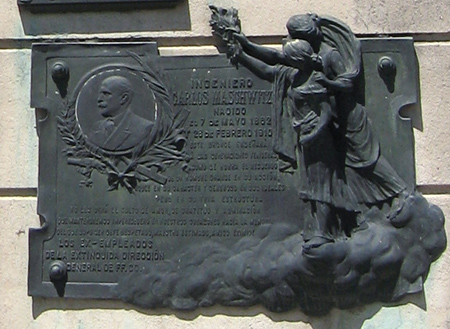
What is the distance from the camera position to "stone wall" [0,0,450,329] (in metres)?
4.39

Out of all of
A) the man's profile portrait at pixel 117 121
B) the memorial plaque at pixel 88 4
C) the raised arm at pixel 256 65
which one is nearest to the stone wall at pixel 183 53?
the memorial plaque at pixel 88 4

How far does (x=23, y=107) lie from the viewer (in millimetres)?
4730

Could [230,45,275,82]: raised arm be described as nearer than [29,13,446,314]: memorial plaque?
No

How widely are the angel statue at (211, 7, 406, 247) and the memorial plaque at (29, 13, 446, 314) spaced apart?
0.04 ft

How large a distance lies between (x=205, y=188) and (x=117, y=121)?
0.66 metres

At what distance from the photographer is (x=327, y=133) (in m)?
4.29

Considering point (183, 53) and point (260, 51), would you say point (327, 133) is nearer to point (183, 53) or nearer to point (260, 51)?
point (260, 51)

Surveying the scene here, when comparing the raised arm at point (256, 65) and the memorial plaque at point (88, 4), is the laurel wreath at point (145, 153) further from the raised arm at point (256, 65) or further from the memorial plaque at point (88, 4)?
the raised arm at point (256, 65)

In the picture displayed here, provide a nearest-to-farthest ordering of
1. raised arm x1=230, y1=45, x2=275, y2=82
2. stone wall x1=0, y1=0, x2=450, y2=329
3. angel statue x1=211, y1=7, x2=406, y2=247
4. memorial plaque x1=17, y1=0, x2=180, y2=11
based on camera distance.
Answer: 1. angel statue x1=211, y1=7, x2=406, y2=247
2. stone wall x1=0, y1=0, x2=450, y2=329
3. raised arm x1=230, y1=45, x2=275, y2=82
4. memorial plaque x1=17, y1=0, x2=180, y2=11

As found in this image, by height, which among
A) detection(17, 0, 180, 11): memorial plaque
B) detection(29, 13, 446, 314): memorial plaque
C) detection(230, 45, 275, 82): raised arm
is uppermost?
detection(17, 0, 180, 11): memorial plaque

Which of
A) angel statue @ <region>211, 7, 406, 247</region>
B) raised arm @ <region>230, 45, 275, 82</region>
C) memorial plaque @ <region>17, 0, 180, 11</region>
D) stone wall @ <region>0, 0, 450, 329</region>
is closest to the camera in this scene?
angel statue @ <region>211, 7, 406, 247</region>

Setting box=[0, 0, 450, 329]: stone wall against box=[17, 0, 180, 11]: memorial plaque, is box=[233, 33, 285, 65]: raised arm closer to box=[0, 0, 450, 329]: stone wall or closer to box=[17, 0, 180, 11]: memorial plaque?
box=[0, 0, 450, 329]: stone wall

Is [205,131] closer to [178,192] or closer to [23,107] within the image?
[178,192]

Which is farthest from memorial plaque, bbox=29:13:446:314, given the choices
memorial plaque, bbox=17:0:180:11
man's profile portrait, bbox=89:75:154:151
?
memorial plaque, bbox=17:0:180:11
